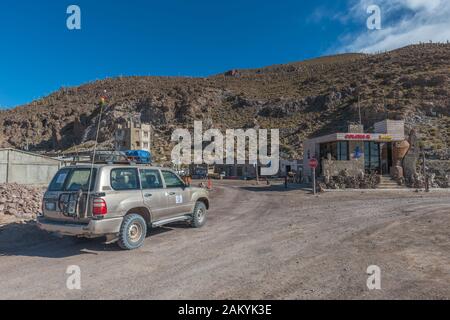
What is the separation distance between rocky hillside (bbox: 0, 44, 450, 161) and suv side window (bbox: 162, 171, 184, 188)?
133ft

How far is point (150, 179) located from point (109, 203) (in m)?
1.66

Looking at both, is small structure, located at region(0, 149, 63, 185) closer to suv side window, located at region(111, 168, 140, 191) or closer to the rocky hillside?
suv side window, located at region(111, 168, 140, 191)

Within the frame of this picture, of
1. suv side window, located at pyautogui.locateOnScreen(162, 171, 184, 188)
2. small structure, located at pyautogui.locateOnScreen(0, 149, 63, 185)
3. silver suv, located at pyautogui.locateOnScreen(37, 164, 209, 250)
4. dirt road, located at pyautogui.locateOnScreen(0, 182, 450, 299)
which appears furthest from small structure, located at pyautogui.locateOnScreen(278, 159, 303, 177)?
silver suv, located at pyautogui.locateOnScreen(37, 164, 209, 250)

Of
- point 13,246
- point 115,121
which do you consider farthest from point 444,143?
point 115,121

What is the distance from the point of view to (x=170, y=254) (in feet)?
22.9

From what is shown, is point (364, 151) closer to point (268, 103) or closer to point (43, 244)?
point (43, 244)

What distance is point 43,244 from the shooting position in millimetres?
8055

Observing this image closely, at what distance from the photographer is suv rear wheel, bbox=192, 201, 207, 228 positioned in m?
9.84

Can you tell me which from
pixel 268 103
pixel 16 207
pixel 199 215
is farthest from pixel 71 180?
pixel 268 103

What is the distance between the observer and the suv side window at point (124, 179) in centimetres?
730

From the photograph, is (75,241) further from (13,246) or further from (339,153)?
(339,153)

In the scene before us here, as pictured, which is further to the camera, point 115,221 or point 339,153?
point 339,153
